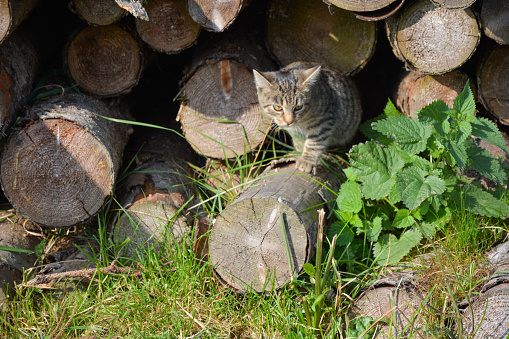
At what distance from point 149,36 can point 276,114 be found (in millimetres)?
931

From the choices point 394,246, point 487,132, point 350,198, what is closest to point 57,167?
point 350,198

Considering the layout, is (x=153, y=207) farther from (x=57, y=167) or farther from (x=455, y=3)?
(x=455, y=3)

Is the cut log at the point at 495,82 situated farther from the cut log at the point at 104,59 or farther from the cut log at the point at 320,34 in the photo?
the cut log at the point at 104,59

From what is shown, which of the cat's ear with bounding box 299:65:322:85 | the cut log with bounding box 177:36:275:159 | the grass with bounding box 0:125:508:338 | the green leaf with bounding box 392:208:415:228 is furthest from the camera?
the cut log with bounding box 177:36:275:159

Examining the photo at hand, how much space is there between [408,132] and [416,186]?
12.0 inches

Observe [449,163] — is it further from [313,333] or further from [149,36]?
[149,36]

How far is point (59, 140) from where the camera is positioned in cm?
265

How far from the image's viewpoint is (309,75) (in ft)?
9.16

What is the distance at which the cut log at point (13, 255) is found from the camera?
2629 mm

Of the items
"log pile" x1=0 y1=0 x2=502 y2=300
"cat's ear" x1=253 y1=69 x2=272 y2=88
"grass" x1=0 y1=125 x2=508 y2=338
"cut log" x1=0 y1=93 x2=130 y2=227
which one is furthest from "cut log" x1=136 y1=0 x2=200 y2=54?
"grass" x1=0 y1=125 x2=508 y2=338

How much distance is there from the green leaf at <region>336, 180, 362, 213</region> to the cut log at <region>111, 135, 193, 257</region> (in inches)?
36.8

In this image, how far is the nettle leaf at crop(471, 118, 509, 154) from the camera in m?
2.43

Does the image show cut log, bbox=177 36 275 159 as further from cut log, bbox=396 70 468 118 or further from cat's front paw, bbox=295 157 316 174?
cut log, bbox=396 70 468 118

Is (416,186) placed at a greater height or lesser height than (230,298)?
→ greater
